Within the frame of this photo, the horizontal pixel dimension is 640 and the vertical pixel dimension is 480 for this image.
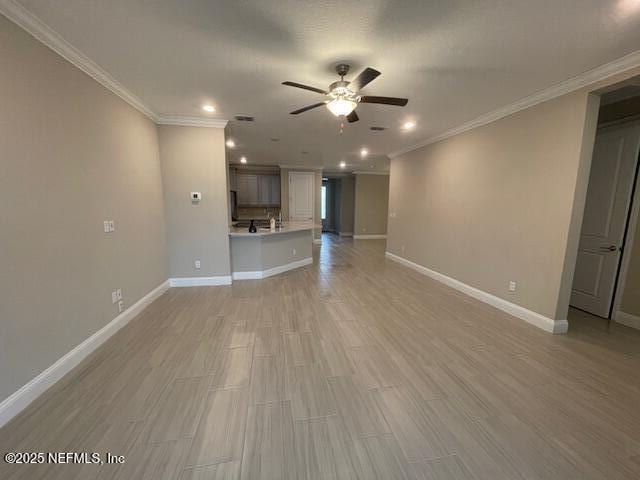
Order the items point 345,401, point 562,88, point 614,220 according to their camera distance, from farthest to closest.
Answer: point 614,220 → point 562,88 → point 345,401

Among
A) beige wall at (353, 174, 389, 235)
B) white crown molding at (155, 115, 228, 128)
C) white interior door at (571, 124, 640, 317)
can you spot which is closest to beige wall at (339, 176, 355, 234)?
beige wall at (353, 174, 389, 235)

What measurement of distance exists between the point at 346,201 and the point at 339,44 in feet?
28.3

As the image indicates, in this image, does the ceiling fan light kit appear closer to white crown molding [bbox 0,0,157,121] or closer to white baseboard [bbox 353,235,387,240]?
white crown molding [bbox 0,0,157,121]

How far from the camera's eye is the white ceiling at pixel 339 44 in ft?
5.22

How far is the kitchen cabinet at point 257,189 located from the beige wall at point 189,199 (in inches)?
196

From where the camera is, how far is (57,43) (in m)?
1.89

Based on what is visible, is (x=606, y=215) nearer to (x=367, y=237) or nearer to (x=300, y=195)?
(x=300, y=195)

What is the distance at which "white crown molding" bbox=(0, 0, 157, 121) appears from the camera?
1578 millimetres

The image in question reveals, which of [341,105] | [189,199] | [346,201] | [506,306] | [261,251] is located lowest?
[506,306]

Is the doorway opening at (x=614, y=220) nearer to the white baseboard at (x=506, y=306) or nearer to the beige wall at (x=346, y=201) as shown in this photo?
the white baseboard at (x=506, y=306)

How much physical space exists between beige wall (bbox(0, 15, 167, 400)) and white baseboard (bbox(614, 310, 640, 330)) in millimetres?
5830

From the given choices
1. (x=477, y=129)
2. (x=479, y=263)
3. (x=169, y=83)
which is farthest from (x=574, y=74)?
(x=169, y=83)

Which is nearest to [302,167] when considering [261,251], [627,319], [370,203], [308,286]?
[370,203]

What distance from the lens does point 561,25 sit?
67.0 inches
